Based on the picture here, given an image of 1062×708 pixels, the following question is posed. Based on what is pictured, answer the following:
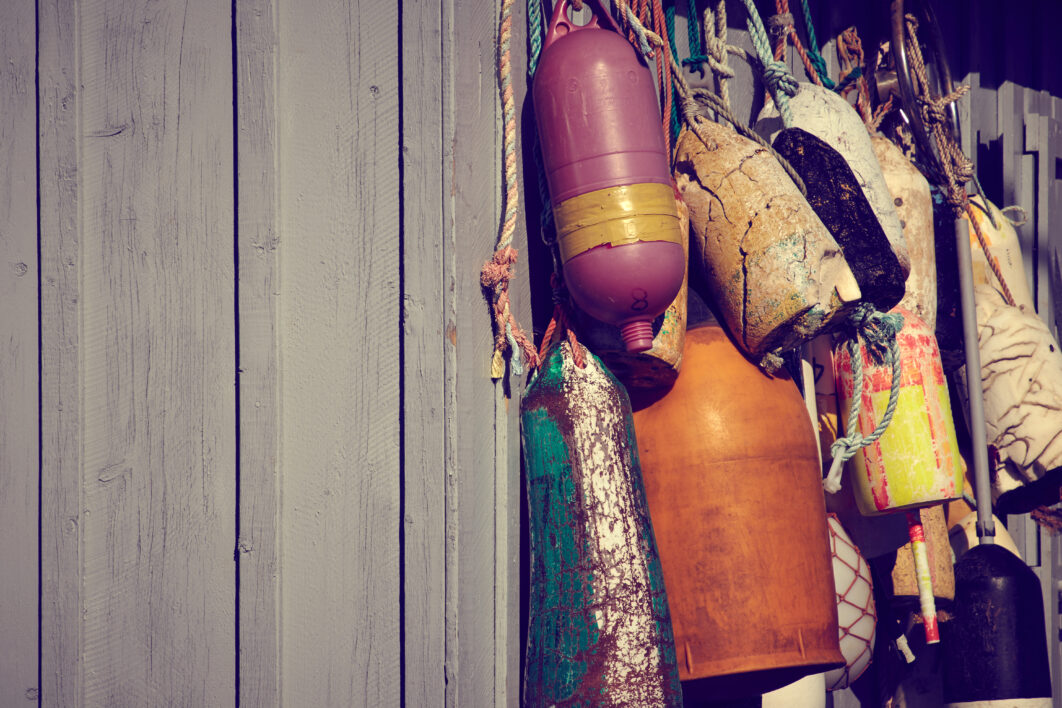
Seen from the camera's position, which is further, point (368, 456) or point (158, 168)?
point (368, 456)

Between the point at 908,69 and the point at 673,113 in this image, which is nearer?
the point at 673,113

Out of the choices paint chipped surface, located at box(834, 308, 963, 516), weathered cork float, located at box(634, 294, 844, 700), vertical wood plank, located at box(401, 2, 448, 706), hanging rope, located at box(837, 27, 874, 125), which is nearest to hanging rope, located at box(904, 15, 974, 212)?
hanging rope, located at box(837, 27, 874, 125)

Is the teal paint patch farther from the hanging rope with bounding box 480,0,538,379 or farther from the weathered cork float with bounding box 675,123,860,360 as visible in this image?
the weathered cork float with bounding box 675,123,860,360

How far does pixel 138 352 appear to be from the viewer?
154 cm

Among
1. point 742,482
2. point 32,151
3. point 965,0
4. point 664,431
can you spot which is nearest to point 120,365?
point 32,151

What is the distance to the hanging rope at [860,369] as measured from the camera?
6.75ft

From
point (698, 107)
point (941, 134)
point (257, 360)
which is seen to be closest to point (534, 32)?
point (698, 107)

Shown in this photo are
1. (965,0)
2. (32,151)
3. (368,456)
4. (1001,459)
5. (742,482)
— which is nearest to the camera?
(32,151)

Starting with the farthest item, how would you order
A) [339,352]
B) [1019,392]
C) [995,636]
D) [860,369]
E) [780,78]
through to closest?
1. [1019,392]
2. [995,636]
3. [780,78]
4. [860,369]
5. [339,352]

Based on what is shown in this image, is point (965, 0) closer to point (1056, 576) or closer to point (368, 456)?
point (1056, 576)

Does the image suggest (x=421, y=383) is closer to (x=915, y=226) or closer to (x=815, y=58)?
(x=915, y=226)

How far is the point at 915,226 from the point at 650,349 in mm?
1043

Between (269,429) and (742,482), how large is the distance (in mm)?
934

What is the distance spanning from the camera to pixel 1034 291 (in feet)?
10.9
